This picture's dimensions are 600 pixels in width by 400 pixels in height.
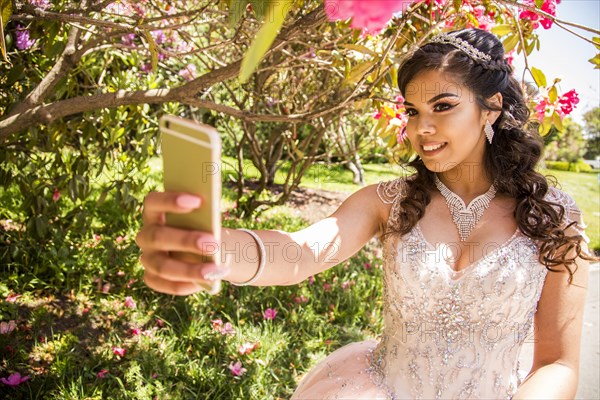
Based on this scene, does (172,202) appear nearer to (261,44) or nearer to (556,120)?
(261,44)

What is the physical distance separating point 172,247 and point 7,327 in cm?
214

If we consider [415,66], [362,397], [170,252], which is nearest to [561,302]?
[362,397]

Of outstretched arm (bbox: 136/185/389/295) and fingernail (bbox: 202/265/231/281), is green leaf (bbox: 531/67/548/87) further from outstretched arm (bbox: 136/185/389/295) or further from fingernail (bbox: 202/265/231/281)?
fingernail (bbox: 202/265/231/281)

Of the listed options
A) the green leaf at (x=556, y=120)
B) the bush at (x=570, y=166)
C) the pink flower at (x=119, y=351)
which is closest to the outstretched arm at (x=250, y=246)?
the green leaf at (x=556, y=120)

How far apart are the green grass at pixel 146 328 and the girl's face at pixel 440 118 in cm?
148

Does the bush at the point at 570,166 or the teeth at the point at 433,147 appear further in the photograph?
the bush at the point at 570,166

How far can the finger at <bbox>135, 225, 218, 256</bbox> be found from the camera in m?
0.58

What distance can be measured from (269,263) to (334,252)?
345 millimetres

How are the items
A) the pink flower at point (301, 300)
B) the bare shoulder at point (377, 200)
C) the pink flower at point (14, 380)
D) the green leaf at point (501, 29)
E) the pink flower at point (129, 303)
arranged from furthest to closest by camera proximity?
the pink flower at point (301, 300), the pink flower at point (129, 303), the pink flower at point (14, 380), the green leaf at point (501, 29), the bare shoulder at point (377, 200)

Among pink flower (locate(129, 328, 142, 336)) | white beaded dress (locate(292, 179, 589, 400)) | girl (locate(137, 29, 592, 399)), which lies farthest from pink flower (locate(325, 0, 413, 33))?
pink flower (locate(129, 328, 142, 336))

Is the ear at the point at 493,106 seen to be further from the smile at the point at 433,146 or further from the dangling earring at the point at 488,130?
the smile at the point at 433,146

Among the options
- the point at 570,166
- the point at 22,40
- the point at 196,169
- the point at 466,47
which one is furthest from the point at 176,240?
the point at 570,166

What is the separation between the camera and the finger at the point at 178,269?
23.4 inches

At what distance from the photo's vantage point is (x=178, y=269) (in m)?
0.64
